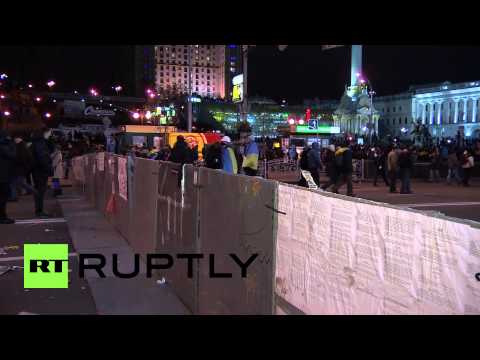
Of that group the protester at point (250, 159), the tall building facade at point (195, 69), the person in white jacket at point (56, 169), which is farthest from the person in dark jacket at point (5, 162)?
the tall building facade at point (195, 69)

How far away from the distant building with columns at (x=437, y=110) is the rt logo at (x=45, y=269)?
119m

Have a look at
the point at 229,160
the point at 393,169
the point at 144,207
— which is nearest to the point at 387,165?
the point at 393,169

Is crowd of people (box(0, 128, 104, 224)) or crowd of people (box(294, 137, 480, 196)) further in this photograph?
crowd of people (box(294, 137, 480, 196))

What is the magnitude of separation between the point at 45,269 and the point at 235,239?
3.70 meters

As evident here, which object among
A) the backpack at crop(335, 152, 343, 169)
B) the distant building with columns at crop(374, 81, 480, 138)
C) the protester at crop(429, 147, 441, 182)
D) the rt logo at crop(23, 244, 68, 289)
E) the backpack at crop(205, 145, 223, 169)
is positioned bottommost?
the rt logo at crop(23, 244, 68, 289)

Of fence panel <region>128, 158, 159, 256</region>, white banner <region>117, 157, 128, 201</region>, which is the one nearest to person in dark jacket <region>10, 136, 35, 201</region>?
white banner <region>117, 157, 128, 201</region>

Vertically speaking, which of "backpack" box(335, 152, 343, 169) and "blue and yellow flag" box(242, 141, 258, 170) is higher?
"blue and yellow flag" box(242, 141, 258, 170)

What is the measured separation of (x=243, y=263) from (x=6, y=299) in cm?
323

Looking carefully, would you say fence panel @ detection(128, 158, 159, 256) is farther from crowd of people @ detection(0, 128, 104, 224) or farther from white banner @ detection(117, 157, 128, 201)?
crowd of people @ detection(0, 128, 104, 224)

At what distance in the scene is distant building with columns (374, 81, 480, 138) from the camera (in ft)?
403

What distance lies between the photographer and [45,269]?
6.64m

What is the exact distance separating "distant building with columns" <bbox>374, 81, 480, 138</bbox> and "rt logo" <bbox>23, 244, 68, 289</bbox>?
11922 centimetres
